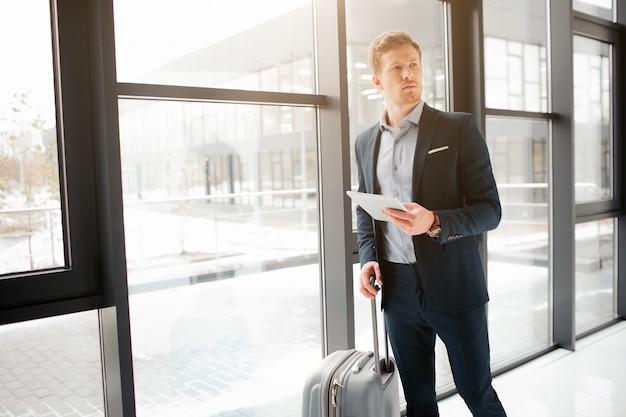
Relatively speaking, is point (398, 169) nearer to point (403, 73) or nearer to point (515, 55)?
point (403, 73)

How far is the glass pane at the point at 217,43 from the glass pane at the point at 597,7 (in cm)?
247

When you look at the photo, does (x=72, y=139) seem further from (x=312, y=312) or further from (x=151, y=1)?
(x=312, y=312)

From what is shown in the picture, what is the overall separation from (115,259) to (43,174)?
0.36 m

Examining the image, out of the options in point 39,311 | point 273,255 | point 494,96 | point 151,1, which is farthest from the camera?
point 494,96

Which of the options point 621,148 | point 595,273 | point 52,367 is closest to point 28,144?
point 52,367

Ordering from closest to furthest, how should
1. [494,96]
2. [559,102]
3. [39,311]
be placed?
[39,311], [494,96], [559,102]

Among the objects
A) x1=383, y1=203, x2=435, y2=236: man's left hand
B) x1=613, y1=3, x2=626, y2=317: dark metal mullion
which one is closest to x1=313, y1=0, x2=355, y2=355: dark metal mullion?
x1=383, y1=203, x2=435, y2=236: man's left hand

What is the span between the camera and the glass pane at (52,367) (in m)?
1.76

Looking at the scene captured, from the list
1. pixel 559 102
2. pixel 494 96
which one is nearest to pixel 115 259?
pixel 494 96

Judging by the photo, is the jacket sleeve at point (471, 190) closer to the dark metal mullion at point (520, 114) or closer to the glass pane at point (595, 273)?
the dark metal mullion at point (520, 114)

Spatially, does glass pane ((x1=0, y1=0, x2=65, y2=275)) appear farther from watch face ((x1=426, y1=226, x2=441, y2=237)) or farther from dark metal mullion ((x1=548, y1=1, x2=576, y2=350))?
dark metal mullion ((x1=548, y1=1, x2=576, y2=350))

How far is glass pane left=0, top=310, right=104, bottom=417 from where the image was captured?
176cm

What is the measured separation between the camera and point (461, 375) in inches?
72.7

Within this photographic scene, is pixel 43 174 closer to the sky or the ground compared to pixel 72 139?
closer to the ground
